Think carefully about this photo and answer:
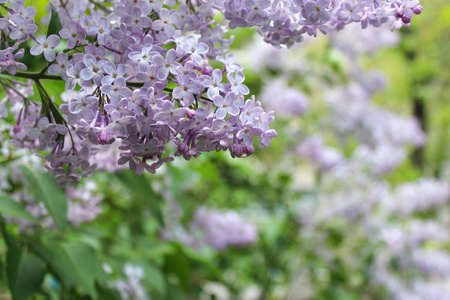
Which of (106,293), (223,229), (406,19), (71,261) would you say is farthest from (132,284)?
(406,19)

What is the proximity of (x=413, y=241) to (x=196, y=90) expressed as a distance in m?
2.51

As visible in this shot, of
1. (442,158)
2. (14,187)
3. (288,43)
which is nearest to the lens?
(288,43)

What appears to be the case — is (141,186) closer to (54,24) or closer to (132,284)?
(132,284)

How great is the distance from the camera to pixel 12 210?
2.43ft

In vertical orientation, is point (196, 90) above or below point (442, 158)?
below

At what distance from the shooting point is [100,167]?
2.75ft

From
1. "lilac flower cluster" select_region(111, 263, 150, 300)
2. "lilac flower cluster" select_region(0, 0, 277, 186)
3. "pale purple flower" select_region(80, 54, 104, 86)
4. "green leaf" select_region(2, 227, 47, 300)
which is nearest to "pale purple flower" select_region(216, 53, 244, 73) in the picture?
A: "lilac flower cluster" select_region(0, 0, 277, 186)

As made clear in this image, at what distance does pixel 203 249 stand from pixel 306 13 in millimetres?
1652

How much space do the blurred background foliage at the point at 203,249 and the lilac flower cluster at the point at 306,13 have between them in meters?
0.33

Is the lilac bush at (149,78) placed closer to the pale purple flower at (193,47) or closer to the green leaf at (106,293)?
the pale purple flower at (193,47)

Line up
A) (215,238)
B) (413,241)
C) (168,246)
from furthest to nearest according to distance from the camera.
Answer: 1. (413,241)
2. (215,238)
3. (168,246)

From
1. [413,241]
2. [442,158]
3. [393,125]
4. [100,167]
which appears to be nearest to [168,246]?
[100,167]

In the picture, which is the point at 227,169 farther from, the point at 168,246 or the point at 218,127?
the point at 218,127

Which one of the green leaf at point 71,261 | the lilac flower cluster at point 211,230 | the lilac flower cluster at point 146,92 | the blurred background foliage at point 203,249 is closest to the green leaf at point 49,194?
the blurred background foliage at point 203,249
